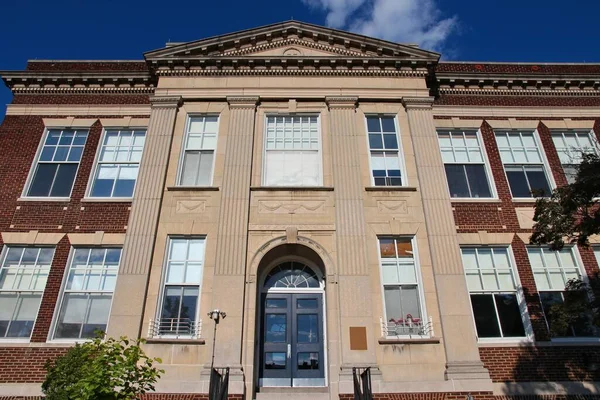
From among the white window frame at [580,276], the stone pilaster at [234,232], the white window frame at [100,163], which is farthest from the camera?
the white window frame at [100,163]

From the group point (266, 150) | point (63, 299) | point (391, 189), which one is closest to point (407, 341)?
point (391, 189)

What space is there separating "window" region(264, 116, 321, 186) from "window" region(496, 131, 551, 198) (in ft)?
20.9

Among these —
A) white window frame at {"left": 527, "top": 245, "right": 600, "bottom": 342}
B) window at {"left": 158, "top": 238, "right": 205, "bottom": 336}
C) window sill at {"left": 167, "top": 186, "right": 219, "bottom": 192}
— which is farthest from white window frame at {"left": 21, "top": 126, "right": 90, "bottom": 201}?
white window frame at {"left": 527, "top": 245, "right": 600, "bottom": 342}

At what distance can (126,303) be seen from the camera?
464 inches

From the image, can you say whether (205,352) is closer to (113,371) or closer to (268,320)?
(268,320)

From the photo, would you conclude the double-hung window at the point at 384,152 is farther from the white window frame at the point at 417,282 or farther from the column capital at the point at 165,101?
the column capital at the point at 165,101

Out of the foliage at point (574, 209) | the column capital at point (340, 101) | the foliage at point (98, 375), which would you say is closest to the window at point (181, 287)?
the foliage at point (98, 375)

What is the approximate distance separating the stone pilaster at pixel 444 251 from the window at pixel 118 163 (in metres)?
9.23

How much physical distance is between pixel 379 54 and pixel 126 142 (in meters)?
9.45

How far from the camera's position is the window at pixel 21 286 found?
1209cm

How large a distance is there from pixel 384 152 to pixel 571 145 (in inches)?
267

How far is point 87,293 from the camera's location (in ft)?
40.8

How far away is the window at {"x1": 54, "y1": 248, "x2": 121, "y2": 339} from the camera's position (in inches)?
475

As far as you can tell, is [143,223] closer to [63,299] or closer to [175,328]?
[63,299]
